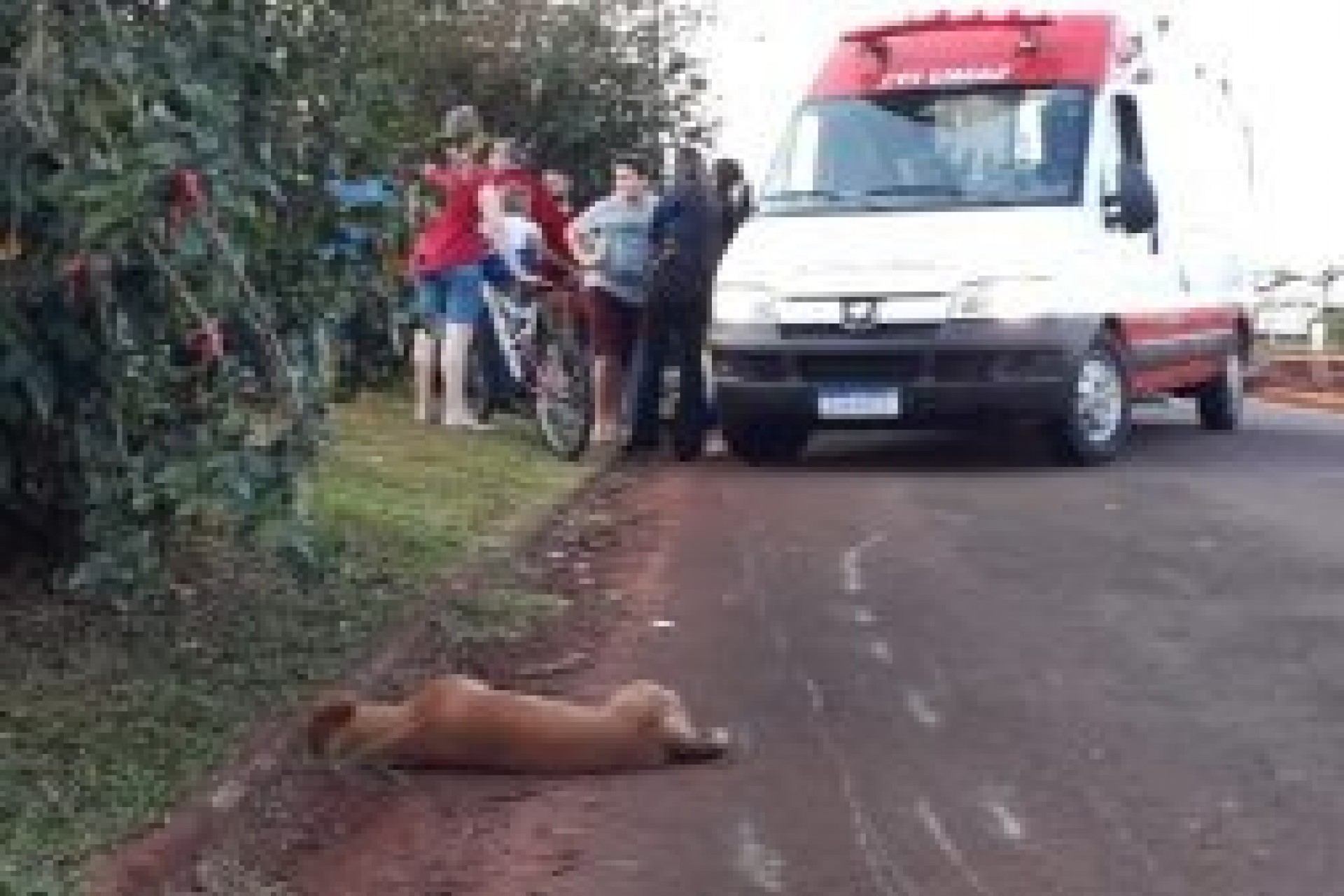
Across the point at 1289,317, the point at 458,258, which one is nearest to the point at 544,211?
the point at 458,258

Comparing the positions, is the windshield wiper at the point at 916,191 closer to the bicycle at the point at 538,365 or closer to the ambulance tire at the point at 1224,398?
the bicycle at the point at 538,365

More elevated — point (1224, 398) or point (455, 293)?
point (455, 293)

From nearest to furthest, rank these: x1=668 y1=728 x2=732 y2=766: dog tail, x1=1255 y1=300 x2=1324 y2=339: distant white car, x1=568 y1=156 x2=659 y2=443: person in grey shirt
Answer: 1. x1=668 y1=728 x2=732 y2=766: dog tail
2. x1=568 y1=156 x2=659 y2=443: person in grey shirt
3. x1=1255 y1=300 x2=1324 y2=339: distant white car

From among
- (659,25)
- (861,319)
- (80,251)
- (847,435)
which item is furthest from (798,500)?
(659,25)

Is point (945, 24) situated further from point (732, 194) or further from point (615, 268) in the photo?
point (615, 268)

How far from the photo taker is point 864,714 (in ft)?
24.9

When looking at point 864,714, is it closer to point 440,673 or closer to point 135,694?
point 440,673

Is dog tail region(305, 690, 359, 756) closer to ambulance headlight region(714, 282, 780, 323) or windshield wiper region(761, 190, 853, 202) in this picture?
ambulance headlight region(714, 282, 780, 323)

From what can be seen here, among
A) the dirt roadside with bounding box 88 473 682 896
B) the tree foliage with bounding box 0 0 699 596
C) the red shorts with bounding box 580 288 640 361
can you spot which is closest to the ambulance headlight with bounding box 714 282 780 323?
the red shorts with bounding box 580 288 640 361

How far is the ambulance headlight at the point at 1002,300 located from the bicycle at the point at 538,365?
2327 millimetres

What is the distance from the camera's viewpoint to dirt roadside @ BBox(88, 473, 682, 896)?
19.4ft

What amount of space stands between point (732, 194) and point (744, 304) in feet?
8.61

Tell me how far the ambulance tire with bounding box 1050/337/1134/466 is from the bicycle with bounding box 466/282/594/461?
2685 millimetres

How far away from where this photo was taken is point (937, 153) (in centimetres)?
1498
